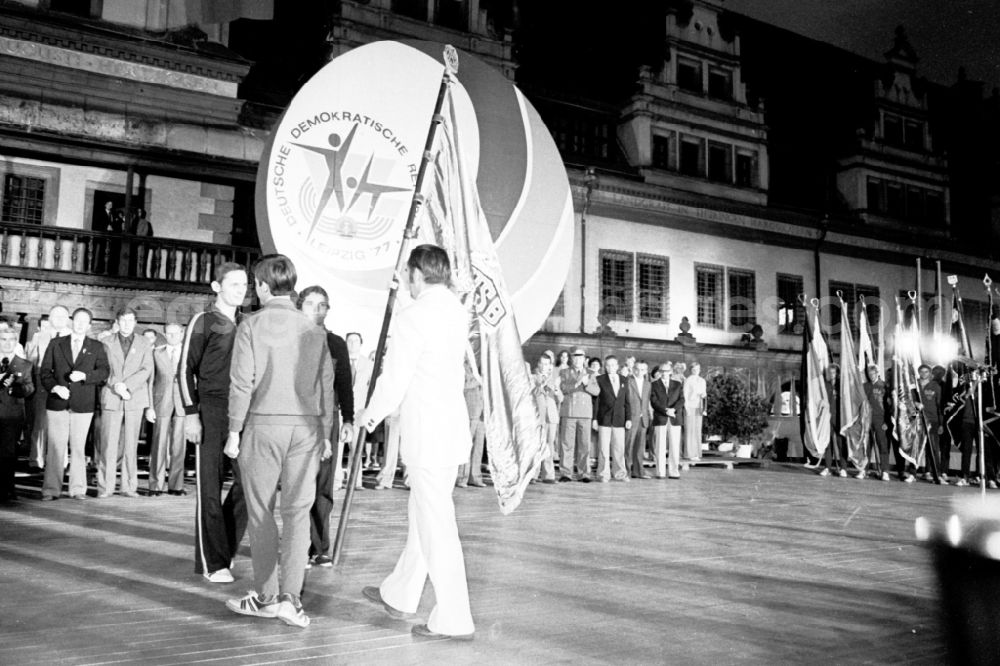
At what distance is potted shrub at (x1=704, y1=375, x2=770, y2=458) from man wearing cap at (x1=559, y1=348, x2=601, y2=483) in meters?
8.39

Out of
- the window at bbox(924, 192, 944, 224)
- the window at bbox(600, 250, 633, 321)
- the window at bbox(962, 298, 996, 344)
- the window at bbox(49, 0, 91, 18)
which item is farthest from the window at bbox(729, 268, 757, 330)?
the window at bbox(49, 0, 91, 18)

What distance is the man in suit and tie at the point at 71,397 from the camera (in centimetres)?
849

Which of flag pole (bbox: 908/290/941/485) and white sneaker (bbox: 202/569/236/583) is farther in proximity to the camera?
flag pole (bbox: 908/290/941/485)

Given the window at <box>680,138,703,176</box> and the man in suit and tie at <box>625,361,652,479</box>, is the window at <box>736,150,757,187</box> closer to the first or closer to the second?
the window at <box>680,138,703,176</box>

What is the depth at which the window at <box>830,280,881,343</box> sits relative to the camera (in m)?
27.4

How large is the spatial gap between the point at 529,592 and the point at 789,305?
79.3 ft

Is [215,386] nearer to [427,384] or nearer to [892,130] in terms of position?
[427,384]

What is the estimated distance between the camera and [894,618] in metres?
4.46

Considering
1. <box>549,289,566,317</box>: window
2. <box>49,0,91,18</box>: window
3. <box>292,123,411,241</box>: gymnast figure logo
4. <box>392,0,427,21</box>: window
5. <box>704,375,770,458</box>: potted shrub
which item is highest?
<box>392,0,427,21</box>: window

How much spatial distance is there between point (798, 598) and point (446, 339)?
9.19ft

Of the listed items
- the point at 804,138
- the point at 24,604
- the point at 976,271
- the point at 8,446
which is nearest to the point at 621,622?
the point at 24,604

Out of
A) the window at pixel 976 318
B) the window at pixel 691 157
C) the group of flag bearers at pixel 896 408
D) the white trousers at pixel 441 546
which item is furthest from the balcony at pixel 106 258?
the window at pixel 976 318

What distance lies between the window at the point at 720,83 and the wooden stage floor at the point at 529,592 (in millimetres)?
20276

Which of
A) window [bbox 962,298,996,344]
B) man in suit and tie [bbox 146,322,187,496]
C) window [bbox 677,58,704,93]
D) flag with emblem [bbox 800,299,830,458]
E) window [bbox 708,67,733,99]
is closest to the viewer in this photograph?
man in suit and tie [bbox 146,322,187,496]
